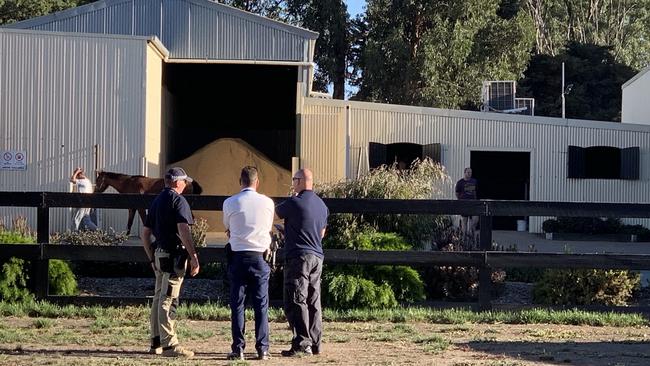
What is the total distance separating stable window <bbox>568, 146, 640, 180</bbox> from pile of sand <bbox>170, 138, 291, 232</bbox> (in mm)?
7903

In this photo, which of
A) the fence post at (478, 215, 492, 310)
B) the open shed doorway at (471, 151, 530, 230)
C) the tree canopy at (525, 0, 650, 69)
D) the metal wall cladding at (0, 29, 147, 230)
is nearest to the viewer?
the fence post at (478, 215, 492, 310)

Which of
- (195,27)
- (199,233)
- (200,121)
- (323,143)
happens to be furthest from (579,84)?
(199,233)

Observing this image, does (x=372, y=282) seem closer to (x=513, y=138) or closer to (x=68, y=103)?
(x=68, y=103)

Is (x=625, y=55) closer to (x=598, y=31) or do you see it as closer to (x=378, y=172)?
(x=598, y=31)

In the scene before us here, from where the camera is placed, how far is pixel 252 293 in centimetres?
A: 872

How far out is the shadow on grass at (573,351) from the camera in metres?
8.80

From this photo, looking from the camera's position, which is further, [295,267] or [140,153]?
[140,153]

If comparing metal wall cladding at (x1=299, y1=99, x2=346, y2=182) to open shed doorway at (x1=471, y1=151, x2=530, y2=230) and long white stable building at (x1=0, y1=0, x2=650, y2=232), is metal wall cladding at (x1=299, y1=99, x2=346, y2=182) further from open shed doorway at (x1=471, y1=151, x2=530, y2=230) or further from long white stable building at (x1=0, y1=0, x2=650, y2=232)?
open shed doorway at (x1=471, y1=151, x2=530, y2=230)

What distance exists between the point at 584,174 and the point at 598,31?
33677mm

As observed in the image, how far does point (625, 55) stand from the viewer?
5738 cm

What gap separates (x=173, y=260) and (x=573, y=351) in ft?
12.4

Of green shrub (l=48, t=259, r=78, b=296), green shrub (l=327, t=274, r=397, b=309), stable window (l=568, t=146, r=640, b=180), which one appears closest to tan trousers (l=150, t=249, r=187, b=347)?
green shrub (l=327, t=274, r=397, b=309)

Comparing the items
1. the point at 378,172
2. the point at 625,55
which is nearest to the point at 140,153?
the point at 378,172

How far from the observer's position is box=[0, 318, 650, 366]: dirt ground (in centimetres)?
866
